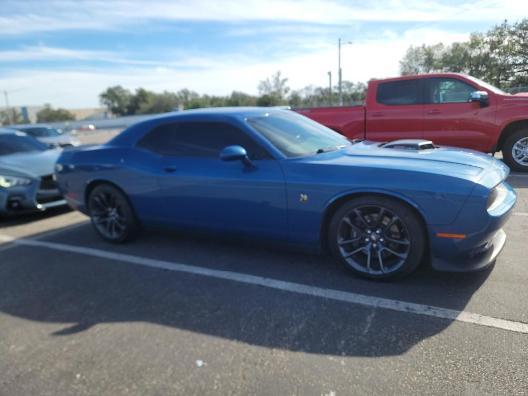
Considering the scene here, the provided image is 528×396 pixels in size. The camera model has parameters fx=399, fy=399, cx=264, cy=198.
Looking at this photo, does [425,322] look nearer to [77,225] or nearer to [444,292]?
[444,292]

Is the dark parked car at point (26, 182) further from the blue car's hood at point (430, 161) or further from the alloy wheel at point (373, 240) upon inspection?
the alloy wheel at point (373, 240)

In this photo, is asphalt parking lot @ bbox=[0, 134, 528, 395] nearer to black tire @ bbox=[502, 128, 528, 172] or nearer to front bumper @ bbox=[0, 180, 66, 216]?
front bumper @ bbox=[0, 180, 66, 216]

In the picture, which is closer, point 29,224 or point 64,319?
point 64,319

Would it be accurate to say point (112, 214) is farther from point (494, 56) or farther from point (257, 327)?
point (494, 56)

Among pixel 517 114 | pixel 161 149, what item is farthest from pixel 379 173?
pixel 517 114

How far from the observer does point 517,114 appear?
6766mm

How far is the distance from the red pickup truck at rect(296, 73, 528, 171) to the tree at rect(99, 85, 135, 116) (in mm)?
92936

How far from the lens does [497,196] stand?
9.95 feet

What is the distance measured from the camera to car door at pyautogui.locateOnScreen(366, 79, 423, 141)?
7547mm

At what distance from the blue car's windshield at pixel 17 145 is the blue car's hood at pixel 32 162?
0.25 metres

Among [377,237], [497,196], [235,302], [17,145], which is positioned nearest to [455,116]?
[497,196]

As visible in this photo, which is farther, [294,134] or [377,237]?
[294,134]

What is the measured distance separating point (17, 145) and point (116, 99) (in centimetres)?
9667

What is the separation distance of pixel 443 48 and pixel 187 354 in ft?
122
